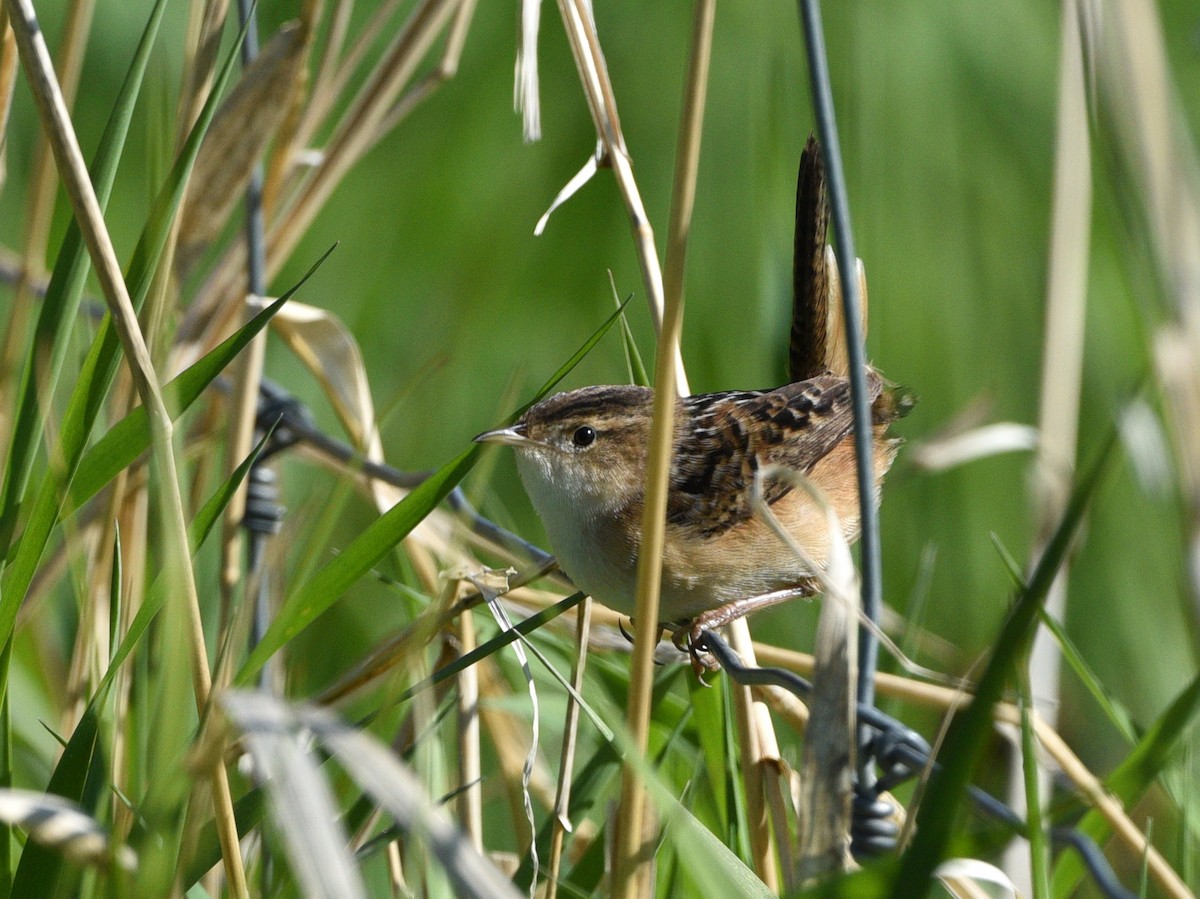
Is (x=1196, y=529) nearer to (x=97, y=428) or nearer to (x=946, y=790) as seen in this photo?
(x=946, y=790)

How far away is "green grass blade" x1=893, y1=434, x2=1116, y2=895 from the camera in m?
1.02

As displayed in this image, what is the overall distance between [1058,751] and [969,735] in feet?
2.42

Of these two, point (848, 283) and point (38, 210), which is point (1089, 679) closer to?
point (848, 283)

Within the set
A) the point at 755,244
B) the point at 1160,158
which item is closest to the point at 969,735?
the point at 1160,158

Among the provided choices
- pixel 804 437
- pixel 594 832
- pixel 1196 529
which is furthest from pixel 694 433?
pixel 1196 529

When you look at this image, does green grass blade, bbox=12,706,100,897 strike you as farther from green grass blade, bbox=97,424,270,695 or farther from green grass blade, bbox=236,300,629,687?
green grass blade, bbox=236,300,629,687

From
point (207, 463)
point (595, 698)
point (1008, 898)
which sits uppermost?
point (207, 463)

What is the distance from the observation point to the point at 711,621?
228cm

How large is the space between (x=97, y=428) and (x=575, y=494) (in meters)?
0.91

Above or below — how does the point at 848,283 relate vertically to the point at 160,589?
above

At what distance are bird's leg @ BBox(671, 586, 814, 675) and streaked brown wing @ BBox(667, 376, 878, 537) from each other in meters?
0.17

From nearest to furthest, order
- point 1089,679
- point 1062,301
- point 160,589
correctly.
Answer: point 160,589 < point 1089,679 < point 1062,301

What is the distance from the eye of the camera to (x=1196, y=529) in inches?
48.9

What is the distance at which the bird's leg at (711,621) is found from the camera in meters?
2.22
